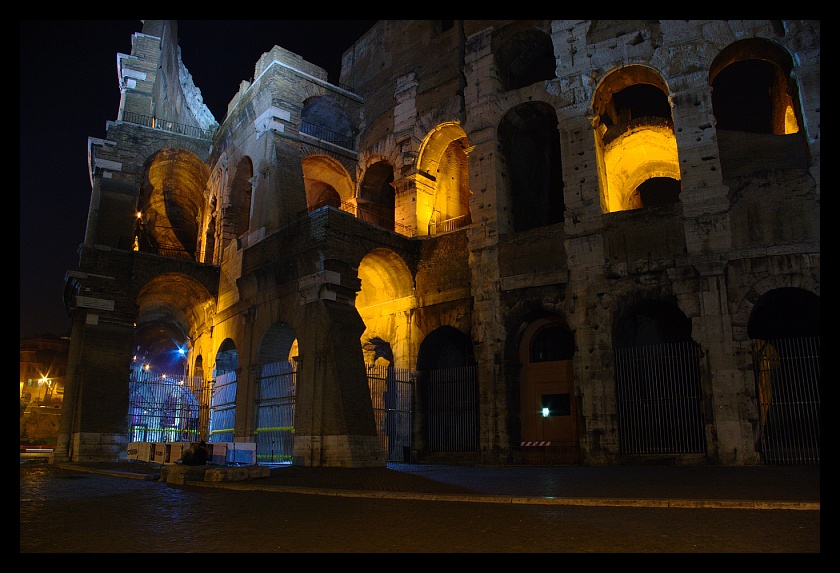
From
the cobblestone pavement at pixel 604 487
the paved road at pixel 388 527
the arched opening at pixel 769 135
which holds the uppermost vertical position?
the arched opening at pixel 769 135

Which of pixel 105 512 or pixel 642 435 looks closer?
pixel 105 512

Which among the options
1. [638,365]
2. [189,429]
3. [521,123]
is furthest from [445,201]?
[189,429]

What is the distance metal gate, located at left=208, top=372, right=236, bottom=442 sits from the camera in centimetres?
1822

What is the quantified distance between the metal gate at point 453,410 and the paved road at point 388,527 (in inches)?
381

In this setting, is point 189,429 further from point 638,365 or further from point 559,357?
point 638,365

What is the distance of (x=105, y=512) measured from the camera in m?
5.91

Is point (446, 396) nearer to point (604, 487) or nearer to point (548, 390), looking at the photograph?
point (548, 390)

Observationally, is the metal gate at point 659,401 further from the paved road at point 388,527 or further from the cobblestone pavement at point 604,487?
the paved road at point 388,527

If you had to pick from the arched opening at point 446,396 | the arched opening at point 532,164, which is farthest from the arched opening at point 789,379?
the arched opening at point 446,396

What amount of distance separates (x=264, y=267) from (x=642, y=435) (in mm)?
10628

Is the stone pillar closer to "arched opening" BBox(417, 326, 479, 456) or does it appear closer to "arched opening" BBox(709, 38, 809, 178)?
"arched opening" BBox(417, 326, 479, 456)

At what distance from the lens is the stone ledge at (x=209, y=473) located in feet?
30.9

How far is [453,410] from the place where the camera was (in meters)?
17.0

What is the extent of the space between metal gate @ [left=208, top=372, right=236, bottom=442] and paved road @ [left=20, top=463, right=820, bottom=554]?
1121 cm
